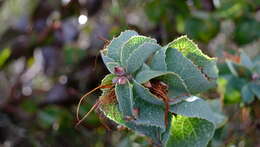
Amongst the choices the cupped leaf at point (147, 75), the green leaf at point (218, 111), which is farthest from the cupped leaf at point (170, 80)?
the green leaf at point (218, 111)

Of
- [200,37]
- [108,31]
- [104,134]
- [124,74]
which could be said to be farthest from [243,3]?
[124,74]

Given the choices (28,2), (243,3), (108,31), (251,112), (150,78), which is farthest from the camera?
(28,2)

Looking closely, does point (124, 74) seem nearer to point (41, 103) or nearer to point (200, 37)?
point (200, 37)

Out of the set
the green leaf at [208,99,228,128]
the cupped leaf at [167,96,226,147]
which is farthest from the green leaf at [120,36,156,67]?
the green leaf at [208,99,228,128]

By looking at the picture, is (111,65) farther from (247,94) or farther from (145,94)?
(247,94)

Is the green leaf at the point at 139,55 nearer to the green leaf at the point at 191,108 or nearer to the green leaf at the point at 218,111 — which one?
the green leaf at the point at 191,108

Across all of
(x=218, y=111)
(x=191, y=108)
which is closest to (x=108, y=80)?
(x=191, y=108)

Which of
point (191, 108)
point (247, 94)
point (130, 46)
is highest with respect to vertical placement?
point (130, 46)

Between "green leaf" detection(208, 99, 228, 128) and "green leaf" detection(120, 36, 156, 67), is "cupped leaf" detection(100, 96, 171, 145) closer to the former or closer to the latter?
"green leaf" detection(120, 36, 156, 67)
